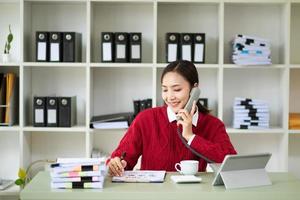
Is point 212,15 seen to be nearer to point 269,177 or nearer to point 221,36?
point 221,36

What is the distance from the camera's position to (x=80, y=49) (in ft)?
12.9

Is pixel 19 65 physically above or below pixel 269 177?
above

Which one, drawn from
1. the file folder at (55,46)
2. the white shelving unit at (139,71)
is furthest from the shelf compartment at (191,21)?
the file folder at (55,46)

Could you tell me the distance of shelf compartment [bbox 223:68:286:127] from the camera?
4023 millimetres

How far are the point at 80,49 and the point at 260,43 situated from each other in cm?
146

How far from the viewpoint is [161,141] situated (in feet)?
8.16

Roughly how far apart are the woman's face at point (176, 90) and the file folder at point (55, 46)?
4.84ft

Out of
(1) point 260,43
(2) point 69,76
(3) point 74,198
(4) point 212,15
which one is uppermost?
(4) point 212,15

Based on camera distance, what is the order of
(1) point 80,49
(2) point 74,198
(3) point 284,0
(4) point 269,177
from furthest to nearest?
(1) point 80,49
(3) point 284,0
(4) point 269,177
(2) point 74,198

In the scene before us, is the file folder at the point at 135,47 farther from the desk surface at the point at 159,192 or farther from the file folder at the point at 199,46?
the desk surface at the point at 159,192

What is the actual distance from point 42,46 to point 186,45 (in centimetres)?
112

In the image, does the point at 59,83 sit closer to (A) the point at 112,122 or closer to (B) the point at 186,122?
(A) the point at 112,122

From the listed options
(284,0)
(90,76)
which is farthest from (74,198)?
(284,0)

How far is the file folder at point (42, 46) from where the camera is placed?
368 centimetres
